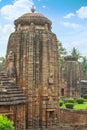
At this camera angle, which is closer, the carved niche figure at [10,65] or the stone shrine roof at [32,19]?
the carved niche figure at [10,65]

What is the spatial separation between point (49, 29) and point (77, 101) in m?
17.0

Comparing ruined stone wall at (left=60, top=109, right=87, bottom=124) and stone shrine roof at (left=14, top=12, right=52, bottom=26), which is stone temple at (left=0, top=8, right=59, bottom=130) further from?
ruined stone wall at (left=60, top=109, right=87, bottom=124)

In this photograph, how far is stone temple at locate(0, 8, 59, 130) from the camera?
60.7 feet

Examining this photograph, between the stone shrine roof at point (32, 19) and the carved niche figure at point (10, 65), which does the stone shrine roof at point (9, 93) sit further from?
the stone shrine roof at point (32, 19)

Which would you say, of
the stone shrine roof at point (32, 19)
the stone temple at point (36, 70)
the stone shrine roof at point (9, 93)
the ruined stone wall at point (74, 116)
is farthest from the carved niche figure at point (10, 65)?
the ruined stone wall at point (74, 116)

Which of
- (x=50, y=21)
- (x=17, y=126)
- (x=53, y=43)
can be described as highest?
(x=50, y=21)

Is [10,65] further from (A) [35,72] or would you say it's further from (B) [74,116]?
(B) [74,116]

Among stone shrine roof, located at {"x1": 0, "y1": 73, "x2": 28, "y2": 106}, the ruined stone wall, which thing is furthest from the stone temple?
the ruined stone wall

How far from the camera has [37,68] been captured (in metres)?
18.6

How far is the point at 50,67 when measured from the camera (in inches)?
746

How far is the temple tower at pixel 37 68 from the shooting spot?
18516 mm

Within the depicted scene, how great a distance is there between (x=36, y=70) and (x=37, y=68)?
138 millimetres

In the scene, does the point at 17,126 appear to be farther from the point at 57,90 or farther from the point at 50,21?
the point at 50,21

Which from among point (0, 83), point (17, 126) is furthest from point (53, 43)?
point (17, 126)
